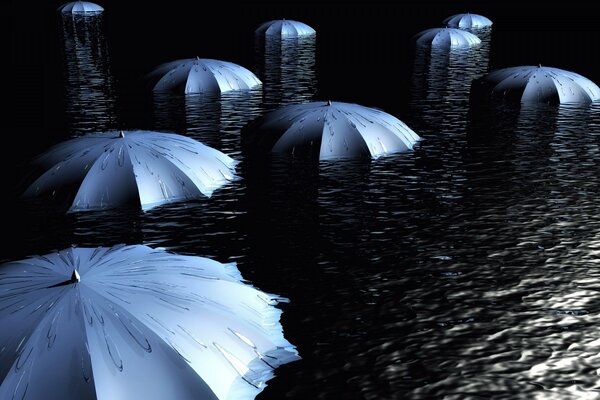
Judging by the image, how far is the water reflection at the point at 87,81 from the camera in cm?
2331

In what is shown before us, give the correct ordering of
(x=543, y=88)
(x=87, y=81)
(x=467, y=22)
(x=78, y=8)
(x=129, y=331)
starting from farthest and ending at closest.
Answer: (x=78, y=8), (x=467, y=22), (x=87, y=81), (x=543, y=88), (x=129, y=331)

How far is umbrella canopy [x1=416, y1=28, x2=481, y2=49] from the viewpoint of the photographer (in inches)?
1571

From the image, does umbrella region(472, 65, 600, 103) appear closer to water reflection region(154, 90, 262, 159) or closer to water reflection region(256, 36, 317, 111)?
water reflection region(256, 36, 317, 111)

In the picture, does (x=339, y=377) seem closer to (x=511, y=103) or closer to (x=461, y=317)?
(x=461, y=317)

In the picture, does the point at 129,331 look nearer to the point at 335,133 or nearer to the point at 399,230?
the point at 399,230

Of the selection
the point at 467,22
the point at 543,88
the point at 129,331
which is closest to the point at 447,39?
the point at 467,22

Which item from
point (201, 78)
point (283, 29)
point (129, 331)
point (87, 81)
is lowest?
point (87, 81)

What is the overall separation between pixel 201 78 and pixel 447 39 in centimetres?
1665

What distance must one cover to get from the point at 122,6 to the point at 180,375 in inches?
2518

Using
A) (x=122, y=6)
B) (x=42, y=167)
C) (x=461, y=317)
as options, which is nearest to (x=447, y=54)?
(x=42, y=167)

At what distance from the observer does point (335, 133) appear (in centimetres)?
1828

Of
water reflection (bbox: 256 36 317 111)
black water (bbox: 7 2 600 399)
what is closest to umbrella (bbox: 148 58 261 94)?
black water (bbox: 7 2 600 399)

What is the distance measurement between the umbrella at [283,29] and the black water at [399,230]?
13.3m

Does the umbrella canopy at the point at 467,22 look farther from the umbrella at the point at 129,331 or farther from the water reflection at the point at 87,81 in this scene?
the umbrella at the point at 129,331
